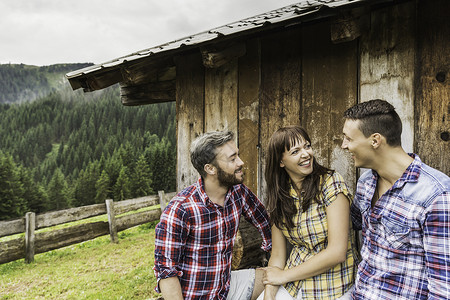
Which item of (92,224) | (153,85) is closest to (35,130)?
(92,224)

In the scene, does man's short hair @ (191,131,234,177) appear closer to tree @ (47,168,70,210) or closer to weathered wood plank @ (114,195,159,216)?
weathered wood plank @ (114,195,159,216)

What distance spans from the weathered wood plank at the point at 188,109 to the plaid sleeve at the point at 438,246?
86.4 inches

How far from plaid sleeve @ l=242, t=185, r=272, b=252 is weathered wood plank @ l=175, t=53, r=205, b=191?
870 mm

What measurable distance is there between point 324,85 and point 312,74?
0.14 metres

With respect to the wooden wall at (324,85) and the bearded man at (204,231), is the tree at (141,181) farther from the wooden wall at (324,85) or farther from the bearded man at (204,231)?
the bearded man at (204,231)

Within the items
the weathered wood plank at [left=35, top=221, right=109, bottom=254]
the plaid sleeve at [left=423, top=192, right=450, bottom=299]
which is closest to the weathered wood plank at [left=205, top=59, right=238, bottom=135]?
the plaid sleeve at [left=423, top=192, right=450, bottom=299]

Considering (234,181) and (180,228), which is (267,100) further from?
(180,228)

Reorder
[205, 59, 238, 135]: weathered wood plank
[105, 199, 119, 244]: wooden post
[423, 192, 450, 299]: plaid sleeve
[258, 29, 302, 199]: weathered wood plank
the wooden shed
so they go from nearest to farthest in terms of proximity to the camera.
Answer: [423, 192, 450, 299]: plaid sleeve → the wooden shed → [258, 29, 302, 199]: weathered wood plank → [205, 59, 238, 135]: weathered wood plank → [105, 199, 119, 244]: wooden post

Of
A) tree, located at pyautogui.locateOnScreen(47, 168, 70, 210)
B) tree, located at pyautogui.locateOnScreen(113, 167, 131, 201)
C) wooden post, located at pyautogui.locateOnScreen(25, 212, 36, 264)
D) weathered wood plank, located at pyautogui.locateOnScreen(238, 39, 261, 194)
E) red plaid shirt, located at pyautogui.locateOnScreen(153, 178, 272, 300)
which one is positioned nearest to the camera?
red plaid shirt, located at pyautogui.locateOnScreen(153, 178, 272, 300)

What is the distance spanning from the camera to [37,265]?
9.90 m

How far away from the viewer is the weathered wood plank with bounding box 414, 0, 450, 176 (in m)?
2.07

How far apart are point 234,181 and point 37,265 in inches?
394

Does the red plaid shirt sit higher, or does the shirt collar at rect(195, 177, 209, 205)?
the shirt collar at rect(195, 177, 209, 205)

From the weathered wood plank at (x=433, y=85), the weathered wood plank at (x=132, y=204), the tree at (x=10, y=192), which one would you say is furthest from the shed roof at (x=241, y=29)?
the tree at (x=10, y=192)
